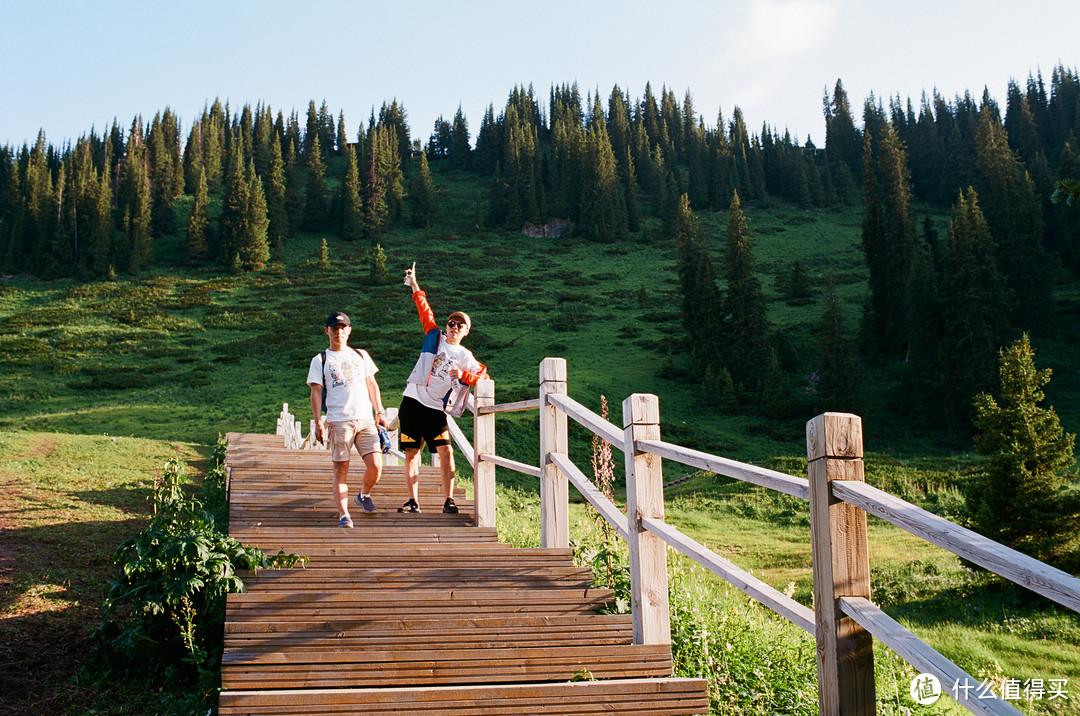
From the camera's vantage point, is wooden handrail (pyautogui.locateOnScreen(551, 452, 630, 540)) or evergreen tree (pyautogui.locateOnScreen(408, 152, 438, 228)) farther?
evergreen tree (pyautogui.locateOnScreen(408, 152, 438, 228))

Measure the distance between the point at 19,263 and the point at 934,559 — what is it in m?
90.9

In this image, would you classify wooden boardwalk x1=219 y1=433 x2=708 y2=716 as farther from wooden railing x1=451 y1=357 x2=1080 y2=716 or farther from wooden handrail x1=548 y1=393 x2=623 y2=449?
wooden handrail x1=548 y1=393 x2=623 y2=449

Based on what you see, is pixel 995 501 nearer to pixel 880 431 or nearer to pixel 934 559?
pixel 934 559

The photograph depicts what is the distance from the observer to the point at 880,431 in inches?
1603

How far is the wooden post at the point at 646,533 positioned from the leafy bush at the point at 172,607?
7.00 feet

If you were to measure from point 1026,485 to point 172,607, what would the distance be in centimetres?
1649

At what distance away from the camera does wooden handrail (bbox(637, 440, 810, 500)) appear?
2.57 meters

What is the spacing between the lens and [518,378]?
135 feet

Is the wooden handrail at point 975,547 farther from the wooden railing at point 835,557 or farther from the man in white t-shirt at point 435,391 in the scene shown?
the man in white t-shirt at point 435,391

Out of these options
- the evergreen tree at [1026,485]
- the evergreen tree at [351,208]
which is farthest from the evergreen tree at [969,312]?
the evergreen tree at [351,208]

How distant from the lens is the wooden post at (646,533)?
12.9 ft

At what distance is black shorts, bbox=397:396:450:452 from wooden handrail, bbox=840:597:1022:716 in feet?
16.2

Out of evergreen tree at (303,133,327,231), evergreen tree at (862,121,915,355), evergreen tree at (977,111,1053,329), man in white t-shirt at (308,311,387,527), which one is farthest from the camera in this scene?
evergreen tree at (303,133,327,231)

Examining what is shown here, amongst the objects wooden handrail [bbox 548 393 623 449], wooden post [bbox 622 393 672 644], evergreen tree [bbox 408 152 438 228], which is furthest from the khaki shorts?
evergreen tree [bbox 408 152 438 228]
